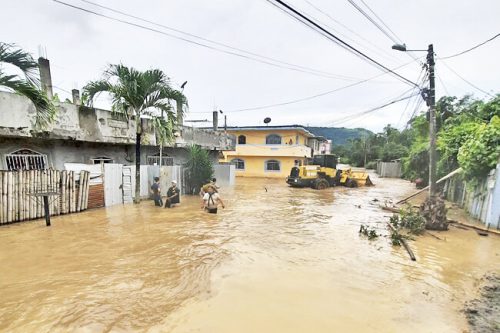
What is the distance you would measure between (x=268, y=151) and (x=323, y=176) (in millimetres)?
8857

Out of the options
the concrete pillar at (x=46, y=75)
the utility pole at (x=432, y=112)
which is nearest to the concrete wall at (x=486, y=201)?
the utility pole at (x=432, y=112)

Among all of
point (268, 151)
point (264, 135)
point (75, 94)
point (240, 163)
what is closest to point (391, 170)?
A: point (268, 151)

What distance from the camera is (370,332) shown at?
3.86 meters

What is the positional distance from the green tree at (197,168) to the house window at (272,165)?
14621 millimetres

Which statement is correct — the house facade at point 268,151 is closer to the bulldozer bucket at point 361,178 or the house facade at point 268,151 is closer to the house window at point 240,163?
the house window at point 240,163

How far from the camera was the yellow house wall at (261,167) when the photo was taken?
30.7 metres

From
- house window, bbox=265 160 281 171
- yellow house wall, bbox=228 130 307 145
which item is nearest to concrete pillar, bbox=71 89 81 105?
yellow house wall, bbox=228 130 307 145

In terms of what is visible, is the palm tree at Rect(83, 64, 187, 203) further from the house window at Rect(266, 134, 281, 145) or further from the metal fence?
the house window at Rect(266, 134, 281, 145)

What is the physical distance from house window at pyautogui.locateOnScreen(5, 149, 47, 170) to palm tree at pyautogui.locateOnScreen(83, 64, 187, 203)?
2827mm

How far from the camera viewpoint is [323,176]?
2250 centimetres

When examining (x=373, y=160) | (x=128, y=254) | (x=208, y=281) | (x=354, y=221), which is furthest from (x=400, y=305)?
(x=373, y=160)

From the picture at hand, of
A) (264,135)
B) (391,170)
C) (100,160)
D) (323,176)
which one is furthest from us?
(391,170)

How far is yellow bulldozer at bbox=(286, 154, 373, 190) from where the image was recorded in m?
21.6

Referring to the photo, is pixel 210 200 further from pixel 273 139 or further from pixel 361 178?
pixel 273 139
